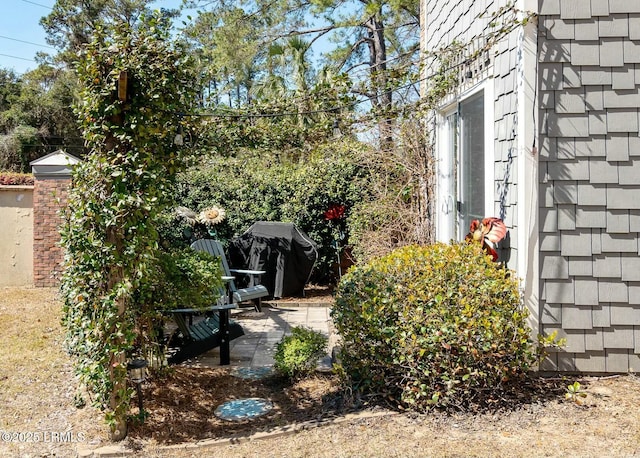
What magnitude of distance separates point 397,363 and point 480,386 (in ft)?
1.86

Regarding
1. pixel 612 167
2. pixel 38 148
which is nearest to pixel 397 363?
pixel 612 167

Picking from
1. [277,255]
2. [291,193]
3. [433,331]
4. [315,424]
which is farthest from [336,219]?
[315,424]

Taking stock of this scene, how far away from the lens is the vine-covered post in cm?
305

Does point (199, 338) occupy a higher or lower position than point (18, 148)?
lower

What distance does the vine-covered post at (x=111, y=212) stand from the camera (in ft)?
10.0

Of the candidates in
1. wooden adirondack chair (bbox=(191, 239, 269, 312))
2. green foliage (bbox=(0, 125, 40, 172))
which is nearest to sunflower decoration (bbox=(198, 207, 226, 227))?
wooden adirondack chair (bbox=(191, 239, 269, 312))

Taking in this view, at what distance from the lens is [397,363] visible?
3.33 metres

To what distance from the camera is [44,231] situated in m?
8.52

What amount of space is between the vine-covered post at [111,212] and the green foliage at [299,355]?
4.16 feet

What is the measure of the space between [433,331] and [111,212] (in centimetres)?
208

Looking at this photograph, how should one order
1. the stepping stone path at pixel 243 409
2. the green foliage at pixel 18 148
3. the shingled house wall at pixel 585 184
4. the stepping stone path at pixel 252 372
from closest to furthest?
1. the stepping stone path at pixel 243 409
2. the shingled house wall at pixel 585 184
3. the stepping stone path at pixel 252 372
4. the green foliage at pixel 18 148

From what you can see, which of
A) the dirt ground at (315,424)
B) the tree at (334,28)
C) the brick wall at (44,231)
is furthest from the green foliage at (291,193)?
the dirt ground at (315,424)

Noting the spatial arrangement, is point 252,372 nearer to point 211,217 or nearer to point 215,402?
point 215,402

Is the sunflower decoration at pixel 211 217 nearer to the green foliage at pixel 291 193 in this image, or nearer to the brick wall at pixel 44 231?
the green foliage at pixel 291 193
